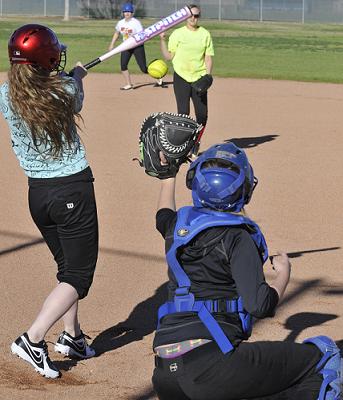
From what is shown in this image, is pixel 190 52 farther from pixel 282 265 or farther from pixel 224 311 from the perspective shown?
pixel 224 311

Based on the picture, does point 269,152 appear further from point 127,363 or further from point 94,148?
point 127,363

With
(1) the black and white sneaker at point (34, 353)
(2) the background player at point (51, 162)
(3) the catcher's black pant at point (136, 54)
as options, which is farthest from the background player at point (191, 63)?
(1) the black and white sneaker at point (34, 353)

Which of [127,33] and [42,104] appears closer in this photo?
[42,104]

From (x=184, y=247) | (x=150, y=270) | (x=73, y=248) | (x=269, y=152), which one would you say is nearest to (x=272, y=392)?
(x=184, y=247)

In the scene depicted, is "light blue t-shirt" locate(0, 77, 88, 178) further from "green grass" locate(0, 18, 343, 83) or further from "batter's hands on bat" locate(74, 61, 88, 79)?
"green grass" locate(0, 18, 343, 83)

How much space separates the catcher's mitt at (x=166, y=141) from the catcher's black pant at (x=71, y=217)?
1.04 metres

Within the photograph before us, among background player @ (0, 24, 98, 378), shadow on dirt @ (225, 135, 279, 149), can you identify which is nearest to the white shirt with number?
shadow on dirt @ (225, 135, 279, 149)

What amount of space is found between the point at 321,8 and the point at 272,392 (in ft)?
204

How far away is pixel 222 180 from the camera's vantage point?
394 cm

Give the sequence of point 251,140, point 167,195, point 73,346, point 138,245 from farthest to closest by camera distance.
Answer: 1. point 251,140
2. point 138,245
3. point 73,346
4. point 167,195

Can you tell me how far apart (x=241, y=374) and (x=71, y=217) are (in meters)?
1.95

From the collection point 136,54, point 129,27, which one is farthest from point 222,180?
point 136,54

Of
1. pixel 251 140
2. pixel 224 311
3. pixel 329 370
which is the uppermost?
pixel 224 311

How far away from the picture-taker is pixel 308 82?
74.1ft
